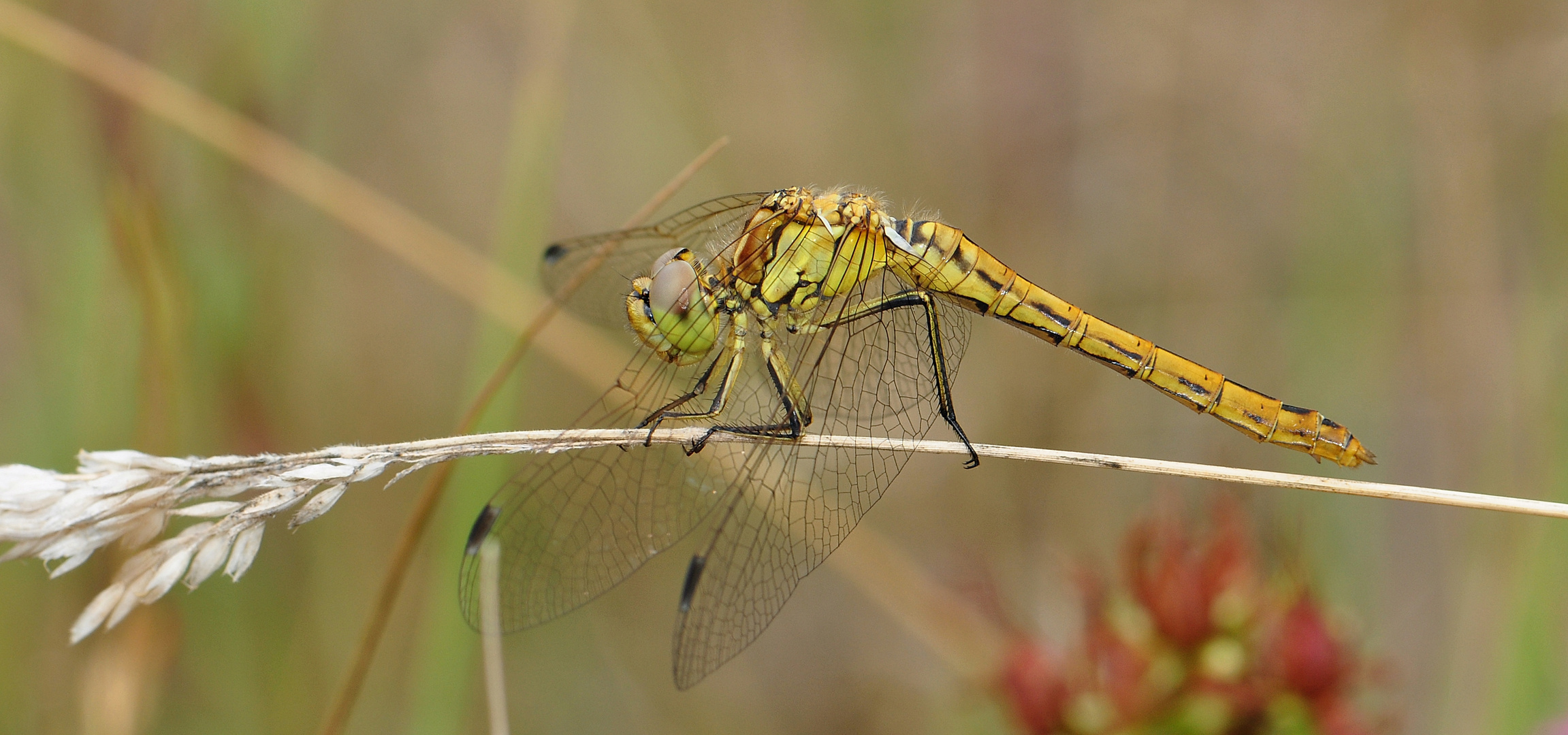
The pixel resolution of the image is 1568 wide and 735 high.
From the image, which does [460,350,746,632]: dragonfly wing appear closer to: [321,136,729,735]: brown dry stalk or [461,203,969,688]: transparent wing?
[461,203,969,688]: transparent wing

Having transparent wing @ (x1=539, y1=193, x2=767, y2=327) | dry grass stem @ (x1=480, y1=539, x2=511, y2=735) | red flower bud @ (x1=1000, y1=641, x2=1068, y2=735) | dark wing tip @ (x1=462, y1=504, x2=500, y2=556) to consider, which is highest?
transparent wing @ (x1=539, y1=193, x2=767, y2=327)

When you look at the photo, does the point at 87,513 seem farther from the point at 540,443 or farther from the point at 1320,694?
the point at 1320,694

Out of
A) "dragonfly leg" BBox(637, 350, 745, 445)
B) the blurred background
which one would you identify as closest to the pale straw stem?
"dragonfly leg" BBox(637, 350, 745, 445)

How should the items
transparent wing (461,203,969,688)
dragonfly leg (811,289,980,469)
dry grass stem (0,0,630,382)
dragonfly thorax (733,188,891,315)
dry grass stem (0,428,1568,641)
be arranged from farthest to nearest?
dragonfly thorax (733,188,891,315), dragonfly leg (811,289,980,469), dry grass stem (0,0,630,382), transparent wing (461,203,969,688), dry grass stem (0,428,1568,641)

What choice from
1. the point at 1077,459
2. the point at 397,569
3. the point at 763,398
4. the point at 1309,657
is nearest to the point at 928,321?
the point at 763,398

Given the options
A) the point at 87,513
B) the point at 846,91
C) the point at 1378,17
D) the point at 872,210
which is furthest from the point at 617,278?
the point at 1378,17

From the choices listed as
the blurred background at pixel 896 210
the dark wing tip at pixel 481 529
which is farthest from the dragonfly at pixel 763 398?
the blurred background at pixel 896 210
